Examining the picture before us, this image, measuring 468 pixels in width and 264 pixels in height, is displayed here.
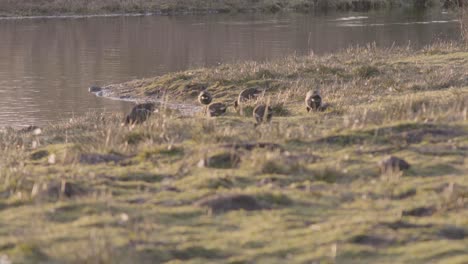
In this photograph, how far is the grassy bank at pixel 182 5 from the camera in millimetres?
74812

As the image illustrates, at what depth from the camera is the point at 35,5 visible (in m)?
75.5

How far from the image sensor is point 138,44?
45.4 metres

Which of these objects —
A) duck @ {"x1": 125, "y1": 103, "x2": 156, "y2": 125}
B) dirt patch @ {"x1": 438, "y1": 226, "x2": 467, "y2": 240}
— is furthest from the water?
dirt patch @ {"x1": 438, "y1": 226, "x2": 467, "y2": 240}

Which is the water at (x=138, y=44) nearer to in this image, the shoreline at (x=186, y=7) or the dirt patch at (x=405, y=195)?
the shoreline at (x=186, y=7)

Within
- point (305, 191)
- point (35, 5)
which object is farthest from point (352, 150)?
point (35, 5)

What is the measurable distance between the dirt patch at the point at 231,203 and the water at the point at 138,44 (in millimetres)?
15309

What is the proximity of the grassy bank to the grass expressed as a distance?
6374cm

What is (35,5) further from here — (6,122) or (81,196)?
(81,196)

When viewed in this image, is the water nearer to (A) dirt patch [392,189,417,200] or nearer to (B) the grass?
(B) the grass

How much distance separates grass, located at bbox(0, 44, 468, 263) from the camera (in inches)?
248

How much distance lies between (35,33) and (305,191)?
1894 inches

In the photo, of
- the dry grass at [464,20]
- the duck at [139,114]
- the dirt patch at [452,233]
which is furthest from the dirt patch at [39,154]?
the dry grass at [464,20]

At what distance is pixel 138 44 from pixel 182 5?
33.1m

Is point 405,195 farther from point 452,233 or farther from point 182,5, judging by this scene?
point 182,5
